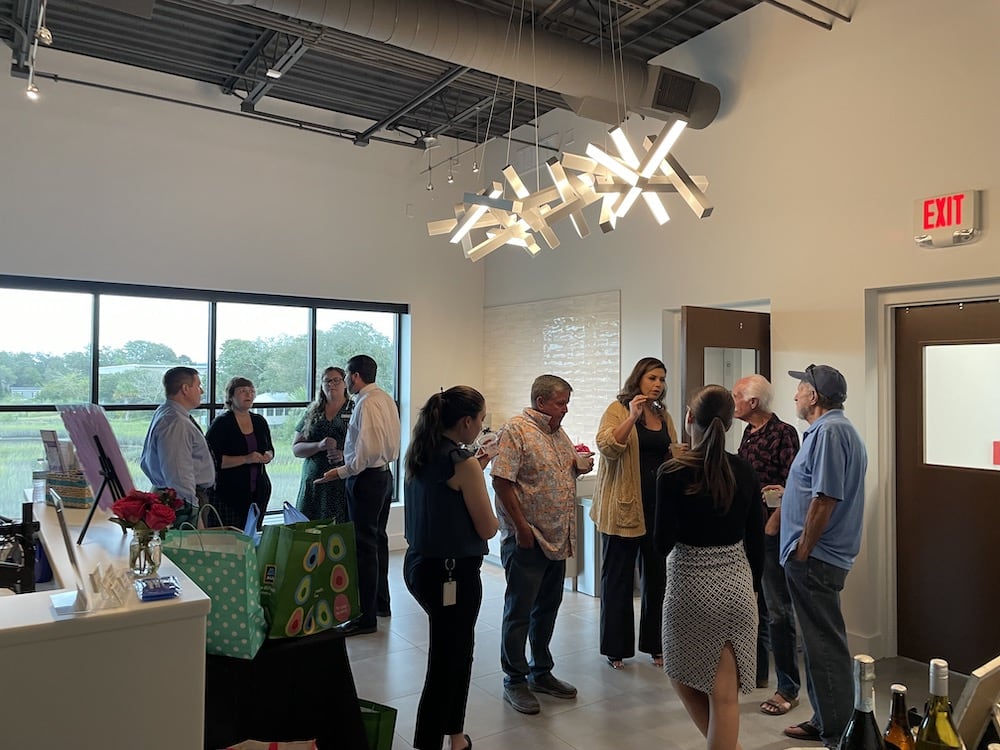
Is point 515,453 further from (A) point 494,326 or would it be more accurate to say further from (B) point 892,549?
(A) point 494,326

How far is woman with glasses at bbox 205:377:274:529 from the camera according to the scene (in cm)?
450

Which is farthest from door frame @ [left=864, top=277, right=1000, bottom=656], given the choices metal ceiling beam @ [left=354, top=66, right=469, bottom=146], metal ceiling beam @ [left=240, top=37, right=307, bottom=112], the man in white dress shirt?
metal ceiling beam @ [left=240, top=37, right=307, bottom=112]

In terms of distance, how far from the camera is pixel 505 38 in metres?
4.05

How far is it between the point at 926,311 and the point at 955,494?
0.92m

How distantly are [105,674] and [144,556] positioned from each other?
0.33 m

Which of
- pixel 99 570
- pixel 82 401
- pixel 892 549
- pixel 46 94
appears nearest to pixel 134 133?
pixel 46 94

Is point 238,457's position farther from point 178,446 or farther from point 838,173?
point 838,173

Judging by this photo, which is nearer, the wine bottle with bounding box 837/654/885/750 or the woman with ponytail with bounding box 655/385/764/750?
the wine bottle with bounding box 837/654/885/750

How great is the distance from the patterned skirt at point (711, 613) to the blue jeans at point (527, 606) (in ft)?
3.12

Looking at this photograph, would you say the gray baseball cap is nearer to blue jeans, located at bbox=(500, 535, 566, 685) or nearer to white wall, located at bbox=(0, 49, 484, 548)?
blue jeans, located at bbox=(500, 535, 566, 685)

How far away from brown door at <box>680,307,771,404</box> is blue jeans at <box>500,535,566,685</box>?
1.34 metres

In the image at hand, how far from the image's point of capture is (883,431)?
389 cm

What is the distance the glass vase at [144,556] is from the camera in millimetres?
1869

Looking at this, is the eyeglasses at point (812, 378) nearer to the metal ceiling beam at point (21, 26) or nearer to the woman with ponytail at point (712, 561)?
the woman with ponytail at point (712, 561)
